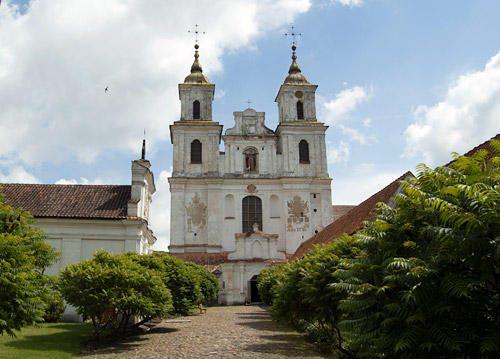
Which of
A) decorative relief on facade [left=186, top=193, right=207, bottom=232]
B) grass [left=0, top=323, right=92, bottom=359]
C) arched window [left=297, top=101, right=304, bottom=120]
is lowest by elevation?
grass [left=0, top=323, right=92, bottom=359]

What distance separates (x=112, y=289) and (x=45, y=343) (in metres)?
2.93

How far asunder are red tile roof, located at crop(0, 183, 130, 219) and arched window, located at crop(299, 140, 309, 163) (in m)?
22.0

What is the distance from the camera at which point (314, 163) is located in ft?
152

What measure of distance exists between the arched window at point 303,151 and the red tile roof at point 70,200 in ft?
72.3

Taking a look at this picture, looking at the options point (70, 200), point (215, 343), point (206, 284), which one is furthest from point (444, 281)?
point (206, 284)

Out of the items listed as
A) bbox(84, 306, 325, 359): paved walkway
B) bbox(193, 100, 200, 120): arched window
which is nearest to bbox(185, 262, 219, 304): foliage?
bbox(84, 306, 325, 359): paved walkway

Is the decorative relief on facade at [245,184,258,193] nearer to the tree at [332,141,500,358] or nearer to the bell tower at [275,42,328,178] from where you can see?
the bell tower at [275,42,328,178]

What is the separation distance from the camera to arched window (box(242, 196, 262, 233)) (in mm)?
45031

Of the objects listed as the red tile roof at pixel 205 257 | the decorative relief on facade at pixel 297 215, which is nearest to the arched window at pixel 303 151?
the decorative relief on facade at pixel 297 215

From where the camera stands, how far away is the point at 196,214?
44.2m

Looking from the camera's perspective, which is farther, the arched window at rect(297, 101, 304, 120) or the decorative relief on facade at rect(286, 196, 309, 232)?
the arched window at rect(297, 101, 304, 120)

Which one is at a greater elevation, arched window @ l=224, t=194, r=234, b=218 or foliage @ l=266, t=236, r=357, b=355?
arched window @ l=224, t=194, r=234, b=218

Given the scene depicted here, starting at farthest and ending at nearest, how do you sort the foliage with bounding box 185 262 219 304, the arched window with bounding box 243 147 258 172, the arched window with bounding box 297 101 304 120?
the arched window with bounding box 297 101 304 120
the arched window with bounding box 243 147 258 172
the foliage with bounding box 185 262 219 304

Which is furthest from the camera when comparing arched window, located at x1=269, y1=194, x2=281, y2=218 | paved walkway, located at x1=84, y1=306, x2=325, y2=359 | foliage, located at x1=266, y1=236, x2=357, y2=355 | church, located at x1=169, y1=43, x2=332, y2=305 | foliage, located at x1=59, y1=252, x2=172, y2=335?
arched window, located at x1=269, y1=194, x2=281, y2=218
